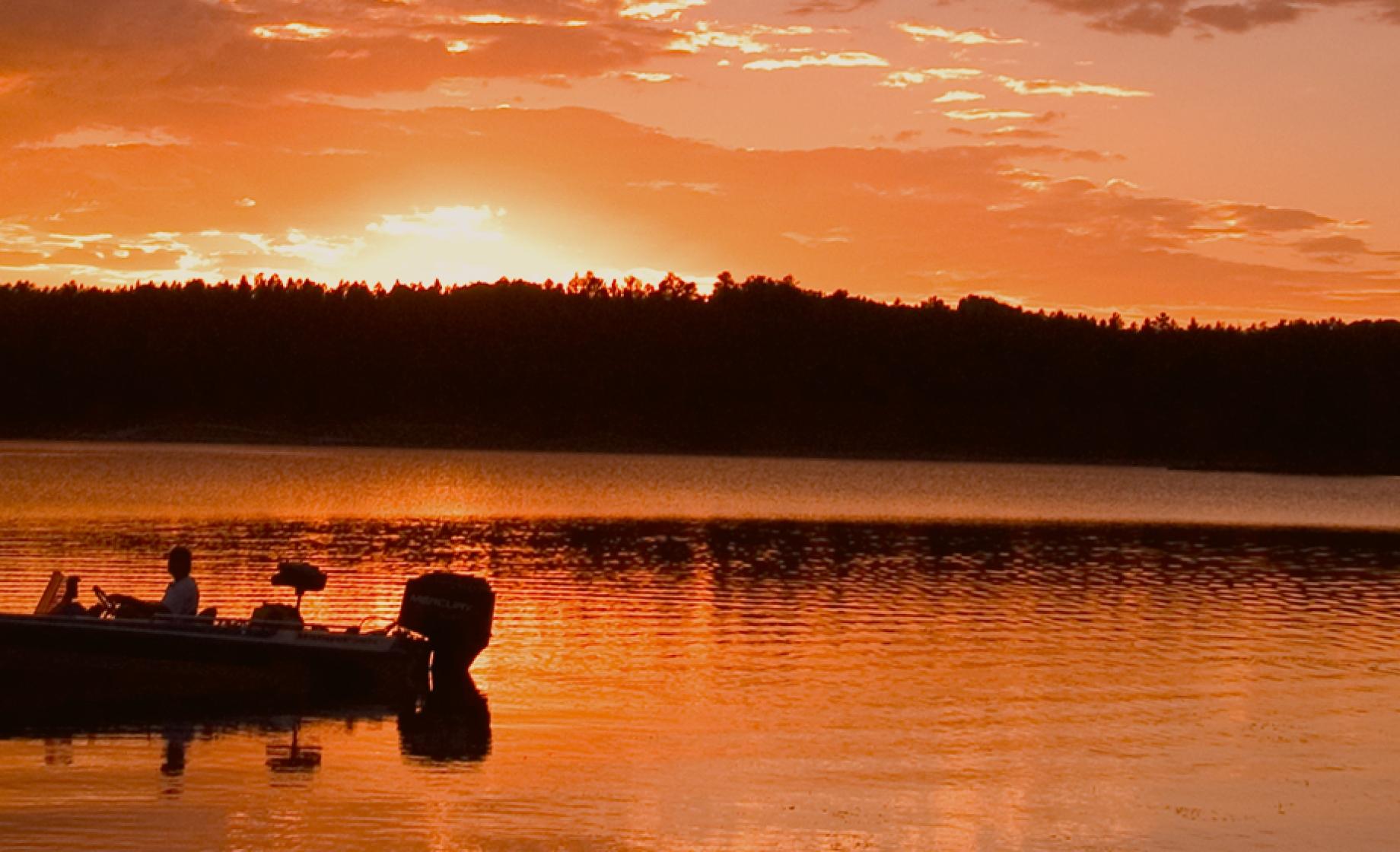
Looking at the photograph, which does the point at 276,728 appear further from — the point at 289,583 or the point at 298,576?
the point at 289,583

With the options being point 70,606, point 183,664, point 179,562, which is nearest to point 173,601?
point 179,562

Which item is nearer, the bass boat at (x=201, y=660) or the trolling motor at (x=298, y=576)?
the bass boat at (x=201, y=660)

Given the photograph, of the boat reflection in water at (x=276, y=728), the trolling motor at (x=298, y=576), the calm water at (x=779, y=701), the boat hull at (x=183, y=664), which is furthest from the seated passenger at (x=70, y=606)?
the trolling motor at (x=298, y=576)

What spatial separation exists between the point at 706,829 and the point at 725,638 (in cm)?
1300

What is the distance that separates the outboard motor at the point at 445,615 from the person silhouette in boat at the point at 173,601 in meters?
2.79

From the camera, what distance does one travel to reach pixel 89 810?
1577 cm

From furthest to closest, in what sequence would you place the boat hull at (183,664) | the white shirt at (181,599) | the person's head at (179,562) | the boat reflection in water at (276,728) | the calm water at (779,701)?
the white shirt at (181,599) < the person's head at (179,562) < the boat hull at (183,664) < the boat reflection in water at (276,728) < the calm water at (779,701)

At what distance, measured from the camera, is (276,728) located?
20.3 metres

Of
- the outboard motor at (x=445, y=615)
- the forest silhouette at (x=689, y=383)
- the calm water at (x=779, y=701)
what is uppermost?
the forest silhouette at (x=689, y=383)

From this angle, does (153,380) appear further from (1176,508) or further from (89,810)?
(89,810)

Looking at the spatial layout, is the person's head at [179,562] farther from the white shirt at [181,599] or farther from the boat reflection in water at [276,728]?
the boat reflection in water at [276,728]

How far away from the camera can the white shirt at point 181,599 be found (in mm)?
→ 22031

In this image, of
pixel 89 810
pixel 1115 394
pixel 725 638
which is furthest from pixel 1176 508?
pixel 1115 394

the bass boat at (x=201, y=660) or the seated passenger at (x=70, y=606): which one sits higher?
the seated passenger at (x=70, y=606)
